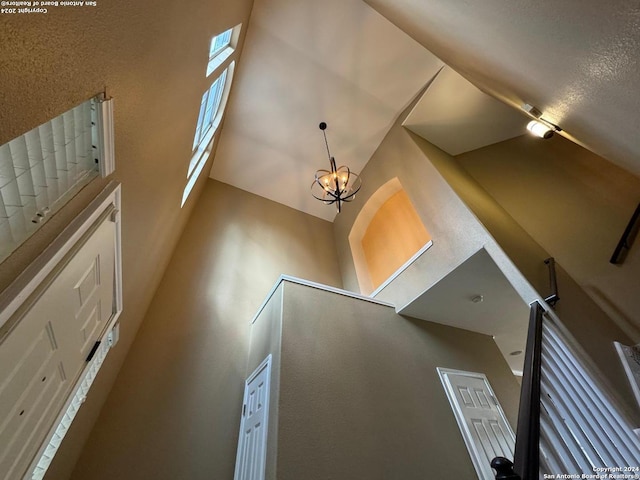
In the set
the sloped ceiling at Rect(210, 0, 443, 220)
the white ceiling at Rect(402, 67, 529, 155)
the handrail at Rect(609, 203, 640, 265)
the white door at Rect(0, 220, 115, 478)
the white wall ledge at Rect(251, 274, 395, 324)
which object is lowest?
the white door at Rect(0, 220, 115, 478)

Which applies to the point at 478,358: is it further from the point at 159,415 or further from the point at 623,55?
the point at 159,415

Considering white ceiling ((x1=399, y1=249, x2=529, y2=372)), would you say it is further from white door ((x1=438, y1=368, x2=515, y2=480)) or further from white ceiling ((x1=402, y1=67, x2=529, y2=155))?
white ceiling ((x1=402, y1=67, x2=529, y2=155))

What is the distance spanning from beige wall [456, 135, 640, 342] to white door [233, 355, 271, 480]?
10.8ft

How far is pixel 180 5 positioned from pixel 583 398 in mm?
3622

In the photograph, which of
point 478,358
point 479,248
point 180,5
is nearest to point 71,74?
point 180,5

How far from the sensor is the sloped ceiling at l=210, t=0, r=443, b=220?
13.7 ft

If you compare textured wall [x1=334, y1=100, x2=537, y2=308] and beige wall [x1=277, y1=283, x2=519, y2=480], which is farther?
textured wall [x1=334, y1=100, x2=537, y2=308]

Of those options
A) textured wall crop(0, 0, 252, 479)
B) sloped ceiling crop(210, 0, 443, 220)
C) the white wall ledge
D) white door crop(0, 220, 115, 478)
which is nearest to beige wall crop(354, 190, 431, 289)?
sloped ceiling crop(210, 0, 443, 220)

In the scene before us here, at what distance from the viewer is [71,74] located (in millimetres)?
950

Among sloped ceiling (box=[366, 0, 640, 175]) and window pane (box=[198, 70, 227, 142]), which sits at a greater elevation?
window pane (box=[198, 70, 227, 142])

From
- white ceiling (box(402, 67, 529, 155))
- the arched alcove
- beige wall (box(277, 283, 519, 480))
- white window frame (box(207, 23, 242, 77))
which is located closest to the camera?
beige wall (box(277, 283, 519, 480))

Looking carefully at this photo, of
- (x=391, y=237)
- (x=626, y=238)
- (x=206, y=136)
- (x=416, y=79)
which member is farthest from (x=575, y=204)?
(x=206, y=136)

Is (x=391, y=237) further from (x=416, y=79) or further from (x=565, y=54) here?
(x=565, y=54)

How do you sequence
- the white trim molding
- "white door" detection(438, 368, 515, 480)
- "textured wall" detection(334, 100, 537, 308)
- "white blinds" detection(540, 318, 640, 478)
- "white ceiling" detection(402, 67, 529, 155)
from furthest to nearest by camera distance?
"white ceiling" detection(402, 67, 529, 155) < "textured wall" detection(334, 100, 537, 308) < "white door" detection(438, 368, 515, 480) < "white blinds" detection(540, 318, 640, 478) < the white trim molding
